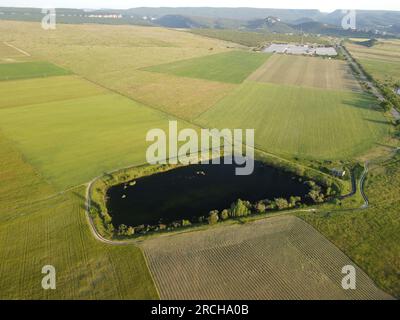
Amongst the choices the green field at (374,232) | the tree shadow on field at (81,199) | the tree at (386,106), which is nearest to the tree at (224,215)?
the green field at (374,232)

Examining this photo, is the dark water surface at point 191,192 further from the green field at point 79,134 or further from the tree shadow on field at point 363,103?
the tree shadow on field at point 363,103

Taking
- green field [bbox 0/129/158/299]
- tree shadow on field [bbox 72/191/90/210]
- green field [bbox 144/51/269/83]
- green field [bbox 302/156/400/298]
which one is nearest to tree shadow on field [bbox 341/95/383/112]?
green field [bbox 144/51/269/83]

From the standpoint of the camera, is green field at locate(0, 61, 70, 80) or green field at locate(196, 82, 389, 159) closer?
green field at locate(196, 82, 389, 159)

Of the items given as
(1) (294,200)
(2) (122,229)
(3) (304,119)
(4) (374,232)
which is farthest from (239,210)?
(3) (304,119)

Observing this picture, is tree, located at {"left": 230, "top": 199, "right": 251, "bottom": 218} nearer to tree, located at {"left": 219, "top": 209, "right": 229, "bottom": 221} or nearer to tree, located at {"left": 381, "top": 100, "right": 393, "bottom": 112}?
tree, located at {"left": 219, "top": 209, "right": 229, "bottom": 221}

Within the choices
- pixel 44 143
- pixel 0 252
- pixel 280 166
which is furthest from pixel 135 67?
pixel 0 252
